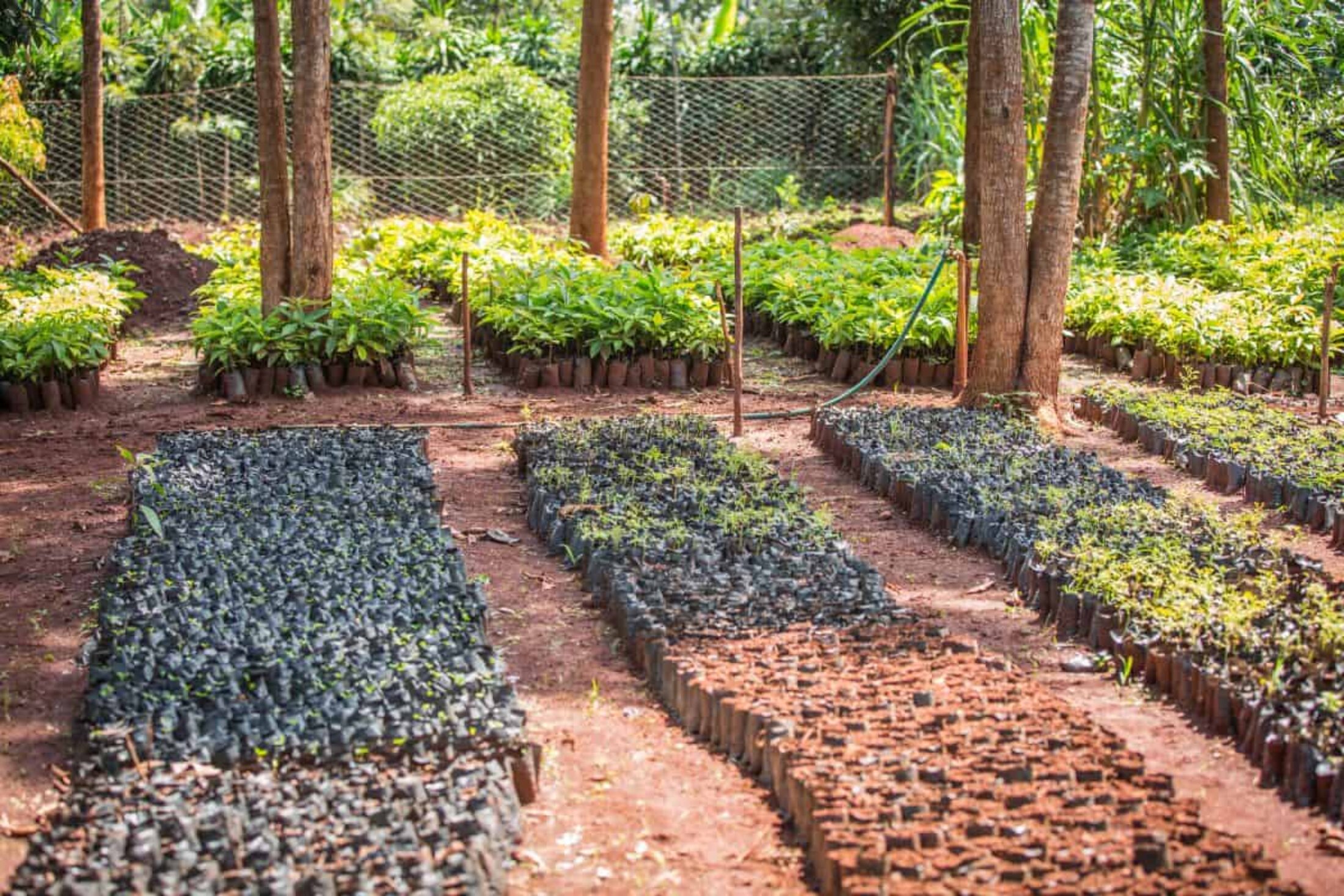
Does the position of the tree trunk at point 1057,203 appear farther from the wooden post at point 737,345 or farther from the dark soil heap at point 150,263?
the dark soil heap at point 150,263

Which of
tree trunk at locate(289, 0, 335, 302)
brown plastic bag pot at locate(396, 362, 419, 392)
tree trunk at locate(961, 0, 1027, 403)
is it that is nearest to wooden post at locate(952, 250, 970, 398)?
tree trunk at locate(961, 0, 1027, 403)

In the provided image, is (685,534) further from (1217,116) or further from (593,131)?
(1217,116)

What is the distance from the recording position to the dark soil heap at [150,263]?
12.4 metres

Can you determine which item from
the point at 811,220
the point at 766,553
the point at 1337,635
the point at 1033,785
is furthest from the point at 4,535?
the point at 811,220

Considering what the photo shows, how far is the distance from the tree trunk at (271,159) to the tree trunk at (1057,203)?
4.70 meters

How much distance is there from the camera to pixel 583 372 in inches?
388

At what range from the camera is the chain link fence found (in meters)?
17.4

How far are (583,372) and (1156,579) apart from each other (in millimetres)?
5304

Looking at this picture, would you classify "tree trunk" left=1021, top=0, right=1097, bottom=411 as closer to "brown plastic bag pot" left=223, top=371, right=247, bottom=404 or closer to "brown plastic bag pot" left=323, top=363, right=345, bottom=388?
"brown plastic bag pot" left=323, top=363, right=345, bottom=388

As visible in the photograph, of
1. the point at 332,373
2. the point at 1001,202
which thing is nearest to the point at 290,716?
the point at 1001,202

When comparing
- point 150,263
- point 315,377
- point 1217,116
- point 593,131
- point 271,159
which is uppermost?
point 1217,116

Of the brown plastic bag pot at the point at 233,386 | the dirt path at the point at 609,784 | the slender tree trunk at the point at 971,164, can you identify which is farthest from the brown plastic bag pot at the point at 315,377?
the slender tree trunk at the point at 971,164

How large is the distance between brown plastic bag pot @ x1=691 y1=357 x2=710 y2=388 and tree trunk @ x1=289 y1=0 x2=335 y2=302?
8.04ft

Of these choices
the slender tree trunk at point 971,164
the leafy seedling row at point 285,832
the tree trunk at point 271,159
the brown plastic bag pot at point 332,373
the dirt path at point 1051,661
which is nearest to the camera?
the leafy seedling row at point 285,832
